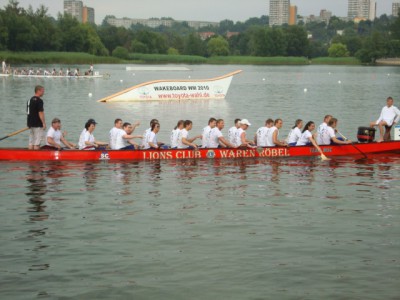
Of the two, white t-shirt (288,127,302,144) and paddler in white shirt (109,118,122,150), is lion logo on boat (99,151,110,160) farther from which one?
white t-shirt (288,127,302,144)

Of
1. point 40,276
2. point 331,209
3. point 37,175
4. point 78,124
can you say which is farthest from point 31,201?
point 78,124

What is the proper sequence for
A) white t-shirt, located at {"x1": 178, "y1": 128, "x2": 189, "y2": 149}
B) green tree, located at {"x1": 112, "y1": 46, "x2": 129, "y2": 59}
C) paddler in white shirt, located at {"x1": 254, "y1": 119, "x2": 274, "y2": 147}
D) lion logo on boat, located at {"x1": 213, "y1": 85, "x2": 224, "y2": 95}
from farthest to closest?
1. green tree, located at {"x1": 112, "y1": 46, "x2": 129, "y2": 59}
2. lion logo on boat, located at {"x1": 213, "y1": 85, "x2": 224, "y2": 95}
3. paddler in white shirt, located at {"x1": 254, "y1": 119, "x2": 274, "y2": 147}
4. white t-shirt, located at {"x1": 178, "y1": 128, "x2": 189, "y2": 149}

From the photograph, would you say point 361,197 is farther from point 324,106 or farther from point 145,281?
point 324,106

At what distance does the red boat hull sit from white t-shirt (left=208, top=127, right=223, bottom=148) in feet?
1.54

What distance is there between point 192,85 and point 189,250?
41373 millimetres

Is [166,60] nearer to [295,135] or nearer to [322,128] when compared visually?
[322,128]

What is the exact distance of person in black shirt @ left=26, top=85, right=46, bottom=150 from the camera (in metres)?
22.3

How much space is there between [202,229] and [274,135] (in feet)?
31.8

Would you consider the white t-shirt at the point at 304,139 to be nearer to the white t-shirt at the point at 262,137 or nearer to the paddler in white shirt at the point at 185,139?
the white t-shirt at the point at 262,137

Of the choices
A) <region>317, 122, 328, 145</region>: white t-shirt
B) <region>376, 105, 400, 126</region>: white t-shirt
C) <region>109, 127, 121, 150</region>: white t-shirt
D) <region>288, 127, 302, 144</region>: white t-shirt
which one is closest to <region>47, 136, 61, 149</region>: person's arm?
<region>109, 127, 121, 150</region>: white t-shirt

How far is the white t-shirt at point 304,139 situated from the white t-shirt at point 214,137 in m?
2.98

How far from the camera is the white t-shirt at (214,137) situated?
24.6 m

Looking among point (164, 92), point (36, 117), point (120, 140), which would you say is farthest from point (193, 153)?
point (164, 92)

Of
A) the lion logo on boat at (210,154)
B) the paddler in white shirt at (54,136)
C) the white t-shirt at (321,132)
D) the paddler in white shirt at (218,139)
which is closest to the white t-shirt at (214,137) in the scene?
the paddler in white shirt at (218,139)
